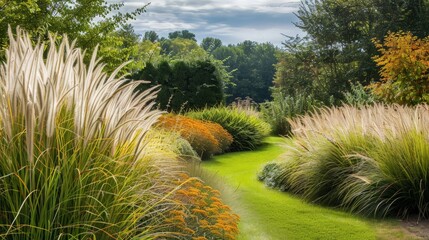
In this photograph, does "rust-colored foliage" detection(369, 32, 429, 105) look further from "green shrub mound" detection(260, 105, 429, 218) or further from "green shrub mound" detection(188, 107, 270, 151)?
"green shrub mound" detection(260, 105, 429, 218)

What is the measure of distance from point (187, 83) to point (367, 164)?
1193 centimetres

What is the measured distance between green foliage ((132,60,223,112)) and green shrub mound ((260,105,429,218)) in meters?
9.93

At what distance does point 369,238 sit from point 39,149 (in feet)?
12.9

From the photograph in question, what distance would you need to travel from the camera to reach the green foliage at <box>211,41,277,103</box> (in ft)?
176

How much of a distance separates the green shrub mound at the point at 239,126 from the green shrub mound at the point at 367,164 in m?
5.88

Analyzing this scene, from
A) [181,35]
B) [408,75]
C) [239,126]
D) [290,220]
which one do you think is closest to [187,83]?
[239,126]

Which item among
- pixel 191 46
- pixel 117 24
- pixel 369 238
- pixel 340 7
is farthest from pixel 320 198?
pixel 191 46

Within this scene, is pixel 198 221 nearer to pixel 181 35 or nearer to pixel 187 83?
pixel 187 83

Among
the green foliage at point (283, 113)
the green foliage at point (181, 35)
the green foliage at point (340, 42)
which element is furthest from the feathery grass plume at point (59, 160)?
the green foliage at point (181, 35)

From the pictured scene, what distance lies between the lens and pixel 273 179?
8336mm

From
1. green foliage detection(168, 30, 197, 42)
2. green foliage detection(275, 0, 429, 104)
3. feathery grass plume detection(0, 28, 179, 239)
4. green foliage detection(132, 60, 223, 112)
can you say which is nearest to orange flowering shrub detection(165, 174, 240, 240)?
feathery grass plume detection(0, 28, 179, 239)

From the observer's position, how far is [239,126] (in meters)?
14.4

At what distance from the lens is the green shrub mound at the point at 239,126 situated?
551 inches

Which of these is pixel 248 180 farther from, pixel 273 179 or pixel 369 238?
pixel 369 238
